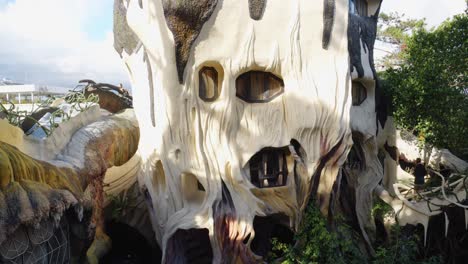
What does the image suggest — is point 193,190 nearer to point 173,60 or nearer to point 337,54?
point 173,60

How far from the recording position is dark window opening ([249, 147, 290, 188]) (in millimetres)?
7382

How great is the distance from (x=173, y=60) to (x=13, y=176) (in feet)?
10.6

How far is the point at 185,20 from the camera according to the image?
6.67 meters


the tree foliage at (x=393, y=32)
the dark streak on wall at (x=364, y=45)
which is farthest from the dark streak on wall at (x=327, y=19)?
the tree foliage at (x=393, y=32)

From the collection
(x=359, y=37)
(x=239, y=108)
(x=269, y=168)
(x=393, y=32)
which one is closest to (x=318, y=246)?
(x=269, y=168)

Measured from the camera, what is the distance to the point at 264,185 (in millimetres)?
7418

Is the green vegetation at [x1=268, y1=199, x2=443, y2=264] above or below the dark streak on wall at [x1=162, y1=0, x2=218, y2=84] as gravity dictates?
below

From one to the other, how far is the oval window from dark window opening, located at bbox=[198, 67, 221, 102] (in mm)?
390

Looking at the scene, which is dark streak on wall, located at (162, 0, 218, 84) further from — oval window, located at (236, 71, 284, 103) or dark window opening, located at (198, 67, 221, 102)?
oval window, located at (236, 71, 284, 103)

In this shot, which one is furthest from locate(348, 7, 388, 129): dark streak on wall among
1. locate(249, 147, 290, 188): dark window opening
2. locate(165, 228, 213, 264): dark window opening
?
locate(165, 228, 213, 264): dark window opening

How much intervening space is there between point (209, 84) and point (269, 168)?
182cm

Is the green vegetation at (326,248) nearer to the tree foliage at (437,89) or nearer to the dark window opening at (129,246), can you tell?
the dark window opening at (129,246)

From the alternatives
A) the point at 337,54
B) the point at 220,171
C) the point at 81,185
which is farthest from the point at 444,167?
the point at 81,185

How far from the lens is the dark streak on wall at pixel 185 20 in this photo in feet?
21.7
